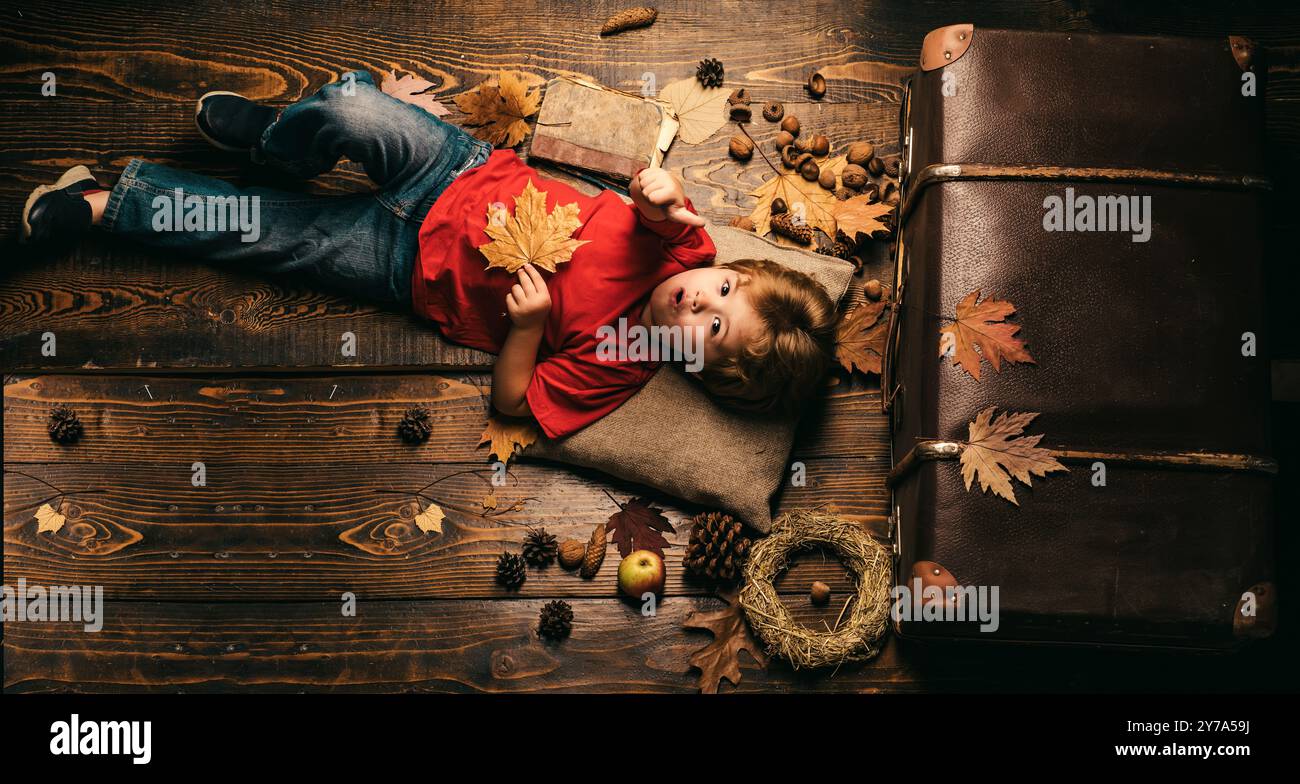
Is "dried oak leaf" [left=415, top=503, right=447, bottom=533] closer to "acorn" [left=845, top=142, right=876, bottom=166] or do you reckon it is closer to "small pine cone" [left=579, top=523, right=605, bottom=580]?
"small pine cone" [left=579, top=523, right=605, bottom=580]

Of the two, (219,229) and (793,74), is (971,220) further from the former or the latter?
(219,229)

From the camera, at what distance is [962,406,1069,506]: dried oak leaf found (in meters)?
1.86

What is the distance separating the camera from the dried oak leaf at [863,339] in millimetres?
2232

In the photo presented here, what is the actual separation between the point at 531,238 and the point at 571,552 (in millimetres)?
825

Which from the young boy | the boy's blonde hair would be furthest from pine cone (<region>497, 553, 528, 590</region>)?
the boy's blonde hair

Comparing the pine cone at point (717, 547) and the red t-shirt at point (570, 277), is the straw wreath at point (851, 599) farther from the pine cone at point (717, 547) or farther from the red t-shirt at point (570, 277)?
the red t-shirt at point (570, 277)

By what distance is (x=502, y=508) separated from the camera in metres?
2.24

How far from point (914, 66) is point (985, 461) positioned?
1.18 metres

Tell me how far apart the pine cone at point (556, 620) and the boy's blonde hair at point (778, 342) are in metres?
0.70

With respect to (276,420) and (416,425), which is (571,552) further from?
(276,420)

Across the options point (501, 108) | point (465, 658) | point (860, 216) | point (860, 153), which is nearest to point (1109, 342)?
point (860, 216)

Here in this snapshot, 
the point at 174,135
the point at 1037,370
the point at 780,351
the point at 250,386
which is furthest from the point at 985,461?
the point at 174,135

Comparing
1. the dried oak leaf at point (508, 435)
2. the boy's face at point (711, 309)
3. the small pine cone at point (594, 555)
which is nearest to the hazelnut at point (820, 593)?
the small pine cone at point (594, 555)

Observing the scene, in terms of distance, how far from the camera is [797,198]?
90.4 inches
